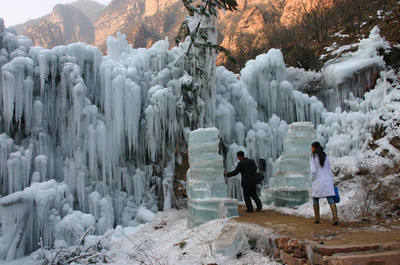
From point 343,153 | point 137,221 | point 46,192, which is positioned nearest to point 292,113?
point 343,153

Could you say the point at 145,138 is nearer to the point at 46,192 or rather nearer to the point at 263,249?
the point at 46,192

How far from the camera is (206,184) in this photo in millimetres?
6605

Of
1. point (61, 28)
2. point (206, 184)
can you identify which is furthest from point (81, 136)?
point (61, 28)

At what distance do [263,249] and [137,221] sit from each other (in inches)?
213

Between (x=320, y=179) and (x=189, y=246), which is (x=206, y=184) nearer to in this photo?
(x=189, y=246)

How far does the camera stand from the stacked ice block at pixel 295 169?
7234 mm

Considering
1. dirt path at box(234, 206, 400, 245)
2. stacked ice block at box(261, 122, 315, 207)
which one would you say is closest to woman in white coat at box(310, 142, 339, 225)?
dirt path at box(234, 206, 400, 245)

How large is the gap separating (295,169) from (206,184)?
2.18 metres

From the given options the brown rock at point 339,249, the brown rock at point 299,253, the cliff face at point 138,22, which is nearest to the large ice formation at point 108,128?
the brown rock at point 299,253

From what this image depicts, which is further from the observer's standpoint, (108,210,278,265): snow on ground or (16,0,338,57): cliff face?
(16,0,338,57): cliff face

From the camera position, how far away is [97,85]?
9.95 meters

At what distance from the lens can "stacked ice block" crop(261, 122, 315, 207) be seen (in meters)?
7.23

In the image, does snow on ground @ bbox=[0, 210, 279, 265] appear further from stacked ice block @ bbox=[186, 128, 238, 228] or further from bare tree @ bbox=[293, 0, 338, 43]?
bare tree @ bbox=[293, 0, 338, 43]

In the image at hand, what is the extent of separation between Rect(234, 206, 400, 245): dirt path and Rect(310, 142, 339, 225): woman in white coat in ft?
1.14
